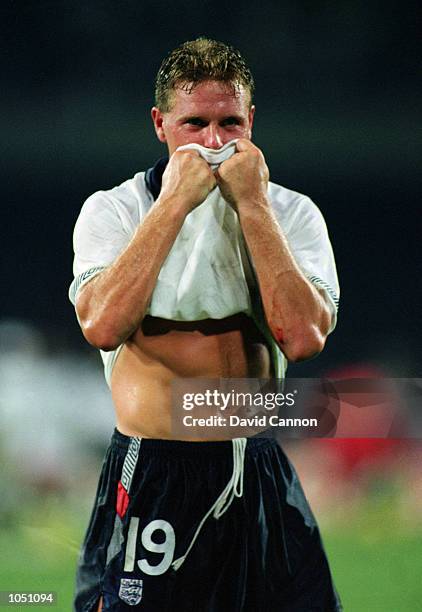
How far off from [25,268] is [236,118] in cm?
64

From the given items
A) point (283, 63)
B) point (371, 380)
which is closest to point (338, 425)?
point (371, 380)

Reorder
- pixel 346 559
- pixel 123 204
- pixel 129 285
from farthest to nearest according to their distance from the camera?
pixel 346 559 → pixel 123 204 → pixel 129 285

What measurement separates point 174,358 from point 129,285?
123 mm

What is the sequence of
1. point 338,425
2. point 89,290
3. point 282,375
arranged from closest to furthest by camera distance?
point 89,290, point 282,375, point 338,425

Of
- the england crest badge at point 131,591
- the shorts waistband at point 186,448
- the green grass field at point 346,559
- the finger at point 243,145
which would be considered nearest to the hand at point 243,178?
the finger at point 243,145

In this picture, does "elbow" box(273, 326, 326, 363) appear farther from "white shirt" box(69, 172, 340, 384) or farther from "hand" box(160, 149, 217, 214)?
"hand" box(160, 149, 217, 214)

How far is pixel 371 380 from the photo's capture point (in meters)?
1.35

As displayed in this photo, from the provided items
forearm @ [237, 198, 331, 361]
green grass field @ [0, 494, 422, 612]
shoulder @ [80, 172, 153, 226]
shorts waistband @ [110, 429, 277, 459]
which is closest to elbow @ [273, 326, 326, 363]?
forearm @ [237, 198, 331, 361]

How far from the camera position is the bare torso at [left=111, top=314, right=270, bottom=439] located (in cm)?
100

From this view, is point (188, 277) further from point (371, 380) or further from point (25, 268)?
point (25, 268)

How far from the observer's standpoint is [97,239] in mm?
1003

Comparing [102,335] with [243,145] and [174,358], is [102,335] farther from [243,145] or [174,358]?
[243,145]

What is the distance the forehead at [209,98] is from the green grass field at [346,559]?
0.82m

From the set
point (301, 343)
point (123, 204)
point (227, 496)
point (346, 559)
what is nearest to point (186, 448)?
point (227, 496)
